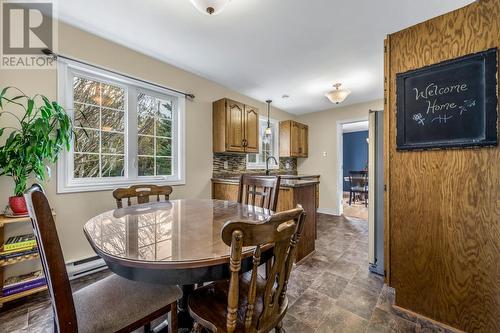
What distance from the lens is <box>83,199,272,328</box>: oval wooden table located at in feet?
2.78

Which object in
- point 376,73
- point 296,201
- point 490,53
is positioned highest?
point 376,73

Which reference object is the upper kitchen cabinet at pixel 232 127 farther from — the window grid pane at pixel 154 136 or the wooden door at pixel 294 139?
the wooden door at pixel 294 139

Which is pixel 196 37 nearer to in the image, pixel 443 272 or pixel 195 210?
pixel 195 210

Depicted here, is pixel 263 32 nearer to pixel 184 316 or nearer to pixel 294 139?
pixel 184 316

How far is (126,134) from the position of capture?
2602mm

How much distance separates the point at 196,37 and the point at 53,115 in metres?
1.57

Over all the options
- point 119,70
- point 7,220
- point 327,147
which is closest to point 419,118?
point 119,70

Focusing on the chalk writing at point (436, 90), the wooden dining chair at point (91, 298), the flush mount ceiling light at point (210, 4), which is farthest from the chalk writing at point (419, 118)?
the wooden dining chair at point (91, 298)

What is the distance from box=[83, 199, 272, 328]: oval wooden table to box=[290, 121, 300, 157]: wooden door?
3.58m

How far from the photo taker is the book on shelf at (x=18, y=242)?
1643mm

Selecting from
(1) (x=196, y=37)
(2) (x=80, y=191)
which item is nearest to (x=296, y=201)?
(1) (x=196, y=37)

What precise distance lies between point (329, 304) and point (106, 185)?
254 centimetres

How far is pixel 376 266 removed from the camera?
7.35ft

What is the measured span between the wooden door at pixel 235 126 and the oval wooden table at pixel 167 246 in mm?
1973
